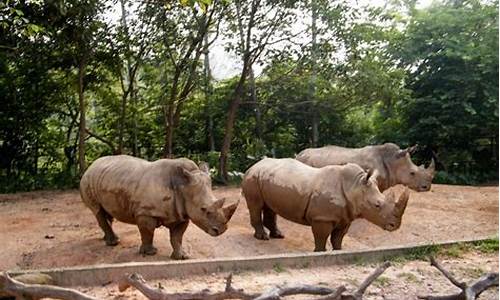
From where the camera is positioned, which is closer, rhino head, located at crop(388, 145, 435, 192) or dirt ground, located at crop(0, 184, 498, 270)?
dirt ground, located at crop(0, 184, 498, 270)

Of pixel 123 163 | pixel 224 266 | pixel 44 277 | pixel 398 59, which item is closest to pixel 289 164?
pixel 123 163

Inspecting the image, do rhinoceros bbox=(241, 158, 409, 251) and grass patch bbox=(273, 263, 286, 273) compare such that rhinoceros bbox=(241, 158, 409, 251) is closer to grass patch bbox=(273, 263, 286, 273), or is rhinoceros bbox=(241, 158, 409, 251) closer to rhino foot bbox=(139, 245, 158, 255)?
rhino foot bbox=(139, 245, 158, 255)

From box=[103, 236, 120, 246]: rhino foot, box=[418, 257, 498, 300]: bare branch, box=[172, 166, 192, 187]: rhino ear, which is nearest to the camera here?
box=[418, 257, 498, 300]: bare branch

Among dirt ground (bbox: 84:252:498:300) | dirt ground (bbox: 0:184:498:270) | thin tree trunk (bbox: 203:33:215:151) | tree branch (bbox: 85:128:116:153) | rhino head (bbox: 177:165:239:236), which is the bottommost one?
dirt ground (bbox: 0:184:498:270)

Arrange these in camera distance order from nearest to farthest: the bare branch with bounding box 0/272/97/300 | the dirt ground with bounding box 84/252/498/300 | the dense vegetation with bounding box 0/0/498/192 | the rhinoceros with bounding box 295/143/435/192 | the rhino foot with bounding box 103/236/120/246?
the bare branch with bounding box 0/272/97/300 → the dirt ground with bounding box 84/252/498/300 → the rhino foot with bounding box 103/236/120/246 → the rhinoceros with bounding box 295/143/435/192 → the dense vegetation with bounding box 0/0/498/192

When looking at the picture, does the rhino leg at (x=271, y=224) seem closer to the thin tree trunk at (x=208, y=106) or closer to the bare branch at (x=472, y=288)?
the bare branch at (x=472, y=288)

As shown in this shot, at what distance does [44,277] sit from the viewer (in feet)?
14.4

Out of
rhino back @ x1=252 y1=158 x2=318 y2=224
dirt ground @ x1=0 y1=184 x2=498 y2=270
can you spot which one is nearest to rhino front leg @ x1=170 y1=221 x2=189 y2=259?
dirt ground @ x1=0 y1=184 x2=498 y2=270

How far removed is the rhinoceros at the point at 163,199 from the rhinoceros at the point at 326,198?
1.12 m

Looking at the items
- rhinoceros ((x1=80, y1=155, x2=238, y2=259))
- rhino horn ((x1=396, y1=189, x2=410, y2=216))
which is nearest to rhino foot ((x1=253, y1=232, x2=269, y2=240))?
rhinoceros ((x1=80, y1=155, x2=238, y2=259))

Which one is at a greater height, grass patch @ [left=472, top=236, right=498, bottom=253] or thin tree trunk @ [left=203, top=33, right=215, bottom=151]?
thin tree trunk @ [left=203, top=33, right=215, bottom=151]

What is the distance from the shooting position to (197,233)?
27.2 feet

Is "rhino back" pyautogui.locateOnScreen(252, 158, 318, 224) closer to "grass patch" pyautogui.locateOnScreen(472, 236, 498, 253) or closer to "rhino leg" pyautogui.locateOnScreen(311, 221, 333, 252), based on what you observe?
"rhino leg" pyautogui.locateOnScreen(311, 221, 333, 252)

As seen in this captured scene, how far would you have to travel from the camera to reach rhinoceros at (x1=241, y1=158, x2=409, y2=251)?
697 cm
